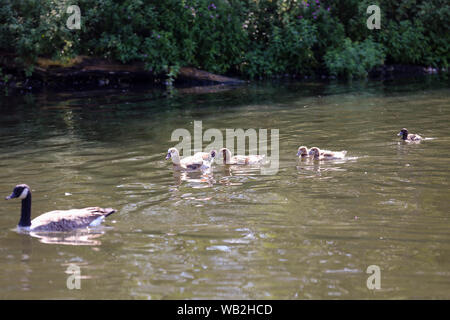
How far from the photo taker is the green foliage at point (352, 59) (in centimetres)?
2680

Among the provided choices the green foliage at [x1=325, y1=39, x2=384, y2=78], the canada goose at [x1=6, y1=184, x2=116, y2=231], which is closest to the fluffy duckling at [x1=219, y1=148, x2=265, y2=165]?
the canada goose at [x1=6, y1=184, x2=116, y2=231]

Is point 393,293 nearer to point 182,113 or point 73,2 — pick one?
point 182,113

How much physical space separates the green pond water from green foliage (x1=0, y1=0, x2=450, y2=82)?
8.85 meters

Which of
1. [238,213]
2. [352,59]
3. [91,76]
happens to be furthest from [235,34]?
[238,213]

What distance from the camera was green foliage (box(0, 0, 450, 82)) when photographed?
2400 centimetres

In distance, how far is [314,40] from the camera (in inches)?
1051

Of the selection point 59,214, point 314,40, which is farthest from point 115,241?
point 314,40

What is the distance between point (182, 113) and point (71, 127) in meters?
3.41

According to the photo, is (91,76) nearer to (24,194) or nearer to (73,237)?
(24,194)

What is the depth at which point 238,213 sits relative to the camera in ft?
27.8

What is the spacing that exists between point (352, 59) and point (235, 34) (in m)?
5.24

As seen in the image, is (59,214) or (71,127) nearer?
(59,214)

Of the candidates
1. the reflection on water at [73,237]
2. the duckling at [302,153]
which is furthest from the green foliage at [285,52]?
the reflection on water at [73,237]

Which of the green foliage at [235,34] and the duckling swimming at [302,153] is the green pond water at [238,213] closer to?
the duckling swimming at [302,153]
